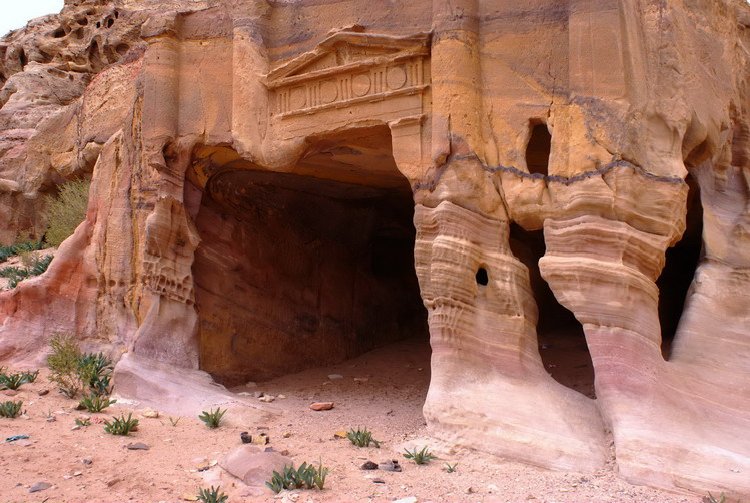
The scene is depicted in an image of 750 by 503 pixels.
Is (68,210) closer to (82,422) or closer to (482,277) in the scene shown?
(82,422)

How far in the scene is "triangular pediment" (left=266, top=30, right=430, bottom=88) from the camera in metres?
7.27

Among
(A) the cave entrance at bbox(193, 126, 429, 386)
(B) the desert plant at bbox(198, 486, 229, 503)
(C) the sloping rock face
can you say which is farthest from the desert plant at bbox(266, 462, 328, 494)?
(A) the cave entrance at bbox(193, 126, 429, 386)

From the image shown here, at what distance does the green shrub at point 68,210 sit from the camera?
12.2 m

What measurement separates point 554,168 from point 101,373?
532 centimetres

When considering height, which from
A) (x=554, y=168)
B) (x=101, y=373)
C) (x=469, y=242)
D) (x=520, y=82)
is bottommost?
(x=101, y=373)

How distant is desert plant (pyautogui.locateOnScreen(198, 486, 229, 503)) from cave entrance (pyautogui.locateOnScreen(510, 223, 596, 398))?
14.1ft

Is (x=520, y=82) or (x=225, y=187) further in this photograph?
(x=225, y=187)

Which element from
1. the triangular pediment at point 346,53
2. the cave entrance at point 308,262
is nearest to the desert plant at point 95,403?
the cave entrance at point 308,262

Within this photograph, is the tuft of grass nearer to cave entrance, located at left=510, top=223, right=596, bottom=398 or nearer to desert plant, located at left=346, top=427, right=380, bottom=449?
desert plant, located at left=346, top=427, right=380, bottom=449

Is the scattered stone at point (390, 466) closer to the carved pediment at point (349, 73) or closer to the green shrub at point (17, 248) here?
the carved pediment at point (349, 73)

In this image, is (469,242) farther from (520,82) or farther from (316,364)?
(316,364)

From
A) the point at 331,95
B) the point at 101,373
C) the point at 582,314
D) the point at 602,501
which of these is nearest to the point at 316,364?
the point at 101,373

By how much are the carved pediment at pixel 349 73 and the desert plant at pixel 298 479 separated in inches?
145

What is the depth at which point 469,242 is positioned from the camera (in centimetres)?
675
